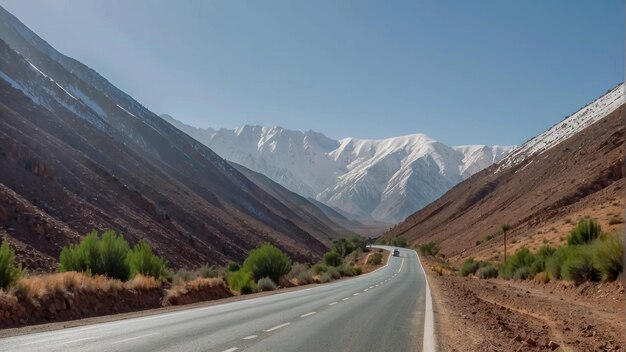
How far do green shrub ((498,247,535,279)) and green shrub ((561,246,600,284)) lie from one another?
1013 cm

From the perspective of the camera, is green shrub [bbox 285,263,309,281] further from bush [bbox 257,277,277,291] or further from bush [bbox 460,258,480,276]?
bush [bbox 460,258,480,276]

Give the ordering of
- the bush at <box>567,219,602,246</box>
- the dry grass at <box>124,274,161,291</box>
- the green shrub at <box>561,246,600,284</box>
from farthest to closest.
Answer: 1. the bush at <box>567,219,602,246</box>
2. the green shrub at <box>561,246,600,284</box>
3. the dry grass at <box>124,274,161,291</box>

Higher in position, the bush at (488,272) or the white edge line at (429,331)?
the bush at (488,272)

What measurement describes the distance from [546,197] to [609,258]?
50.9m

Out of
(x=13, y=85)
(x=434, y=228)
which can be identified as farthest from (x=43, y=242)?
(x=434, y=228)

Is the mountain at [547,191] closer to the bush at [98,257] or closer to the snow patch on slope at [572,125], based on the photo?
the snow patch on slope at [572,125]

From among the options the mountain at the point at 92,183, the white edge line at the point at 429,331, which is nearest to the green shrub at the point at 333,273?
the mountain at the point at 92,183

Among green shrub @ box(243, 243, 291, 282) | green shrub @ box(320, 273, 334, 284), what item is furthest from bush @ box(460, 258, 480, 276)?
green shrub @ box(243, 243, 291, 282)

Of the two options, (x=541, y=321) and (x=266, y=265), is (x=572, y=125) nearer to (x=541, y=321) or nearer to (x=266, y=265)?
(x=266, y=265)

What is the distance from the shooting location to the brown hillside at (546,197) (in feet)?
164

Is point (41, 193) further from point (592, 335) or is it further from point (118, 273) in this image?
point (592, 335)

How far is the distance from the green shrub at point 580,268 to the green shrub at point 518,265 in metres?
10.1

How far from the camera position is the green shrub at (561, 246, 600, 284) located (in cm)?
2109

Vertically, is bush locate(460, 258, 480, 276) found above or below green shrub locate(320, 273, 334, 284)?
above
